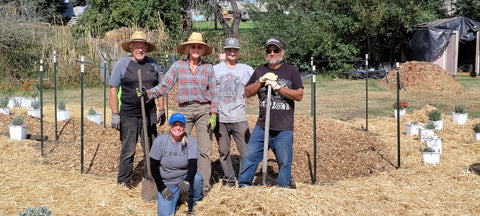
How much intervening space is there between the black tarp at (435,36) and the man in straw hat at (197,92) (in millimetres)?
16206

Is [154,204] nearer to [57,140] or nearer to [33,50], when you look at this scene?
[57,140]

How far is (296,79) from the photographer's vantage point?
4984 mm

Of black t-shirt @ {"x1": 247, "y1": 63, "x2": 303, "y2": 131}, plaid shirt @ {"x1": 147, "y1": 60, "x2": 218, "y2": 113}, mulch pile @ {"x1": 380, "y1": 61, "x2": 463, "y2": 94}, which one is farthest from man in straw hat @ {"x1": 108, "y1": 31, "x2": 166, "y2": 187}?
mulch pile @ {"x1": 380, "y1": 61, "x2": 463, "y2": 94}

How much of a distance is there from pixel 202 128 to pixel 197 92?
0.39 m

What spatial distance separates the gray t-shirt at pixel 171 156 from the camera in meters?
4.85

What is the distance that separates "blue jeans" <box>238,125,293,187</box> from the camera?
4.98 meters

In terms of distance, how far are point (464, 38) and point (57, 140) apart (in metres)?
16.8

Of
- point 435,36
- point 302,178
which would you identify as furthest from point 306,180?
point 435,36

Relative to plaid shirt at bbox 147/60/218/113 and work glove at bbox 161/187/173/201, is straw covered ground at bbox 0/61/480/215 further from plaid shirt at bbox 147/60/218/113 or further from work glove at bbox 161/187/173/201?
plaid shirt at bbox 147/60/218/113

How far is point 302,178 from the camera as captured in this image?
6512mm

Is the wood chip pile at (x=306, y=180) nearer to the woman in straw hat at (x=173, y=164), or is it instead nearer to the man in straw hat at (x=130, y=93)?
the woman in straw hat at (x=173, y=164)

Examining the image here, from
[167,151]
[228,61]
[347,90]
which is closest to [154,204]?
[167,151]

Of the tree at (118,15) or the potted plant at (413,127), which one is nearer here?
the potted plant at (413,127)

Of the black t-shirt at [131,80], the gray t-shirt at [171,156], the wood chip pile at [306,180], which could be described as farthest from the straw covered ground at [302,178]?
the black t-shirt at [131,80]
